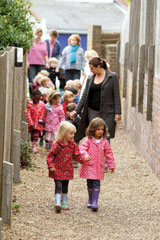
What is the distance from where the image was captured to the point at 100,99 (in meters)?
10.6

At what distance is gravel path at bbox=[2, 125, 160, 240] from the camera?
24.1 feet

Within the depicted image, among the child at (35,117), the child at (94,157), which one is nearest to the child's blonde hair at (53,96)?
the child at (35,117)

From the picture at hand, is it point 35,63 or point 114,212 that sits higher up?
point 35,63

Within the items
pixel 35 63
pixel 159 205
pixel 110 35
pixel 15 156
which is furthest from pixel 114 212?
pixel 110 35

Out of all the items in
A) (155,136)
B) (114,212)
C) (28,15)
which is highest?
(28,15)

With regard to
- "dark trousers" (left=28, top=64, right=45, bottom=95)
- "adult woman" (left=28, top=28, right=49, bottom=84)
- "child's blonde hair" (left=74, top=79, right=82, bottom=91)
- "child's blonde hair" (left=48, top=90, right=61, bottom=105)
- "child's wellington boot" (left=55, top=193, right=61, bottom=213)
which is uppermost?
"adult woman" (left=28, top=28, right=49, bottom=84)

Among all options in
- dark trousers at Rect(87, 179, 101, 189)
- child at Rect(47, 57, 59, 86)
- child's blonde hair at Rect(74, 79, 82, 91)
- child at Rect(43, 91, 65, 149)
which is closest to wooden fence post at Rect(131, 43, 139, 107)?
child's blonde hair at Rect(74, 79, 82, 91)

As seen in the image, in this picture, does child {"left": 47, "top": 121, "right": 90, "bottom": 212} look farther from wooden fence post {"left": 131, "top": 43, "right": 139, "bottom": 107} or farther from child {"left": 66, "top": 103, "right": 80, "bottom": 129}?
wooden fence post {"left": 131, "top": 43, "right": 139, "bottom": 107}

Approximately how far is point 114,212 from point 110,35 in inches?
448

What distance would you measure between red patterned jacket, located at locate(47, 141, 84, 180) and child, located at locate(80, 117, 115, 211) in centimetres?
19

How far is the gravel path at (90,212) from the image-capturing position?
24.1 feet

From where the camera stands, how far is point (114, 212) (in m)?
8.52

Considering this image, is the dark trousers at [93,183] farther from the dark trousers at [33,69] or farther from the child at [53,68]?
the dark trousers at [33,69]

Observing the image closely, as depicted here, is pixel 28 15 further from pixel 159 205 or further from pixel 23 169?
pixel 159 205
